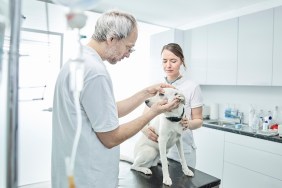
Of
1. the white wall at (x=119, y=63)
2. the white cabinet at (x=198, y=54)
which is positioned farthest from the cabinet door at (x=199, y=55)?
the white wall at (x=119, y=63)

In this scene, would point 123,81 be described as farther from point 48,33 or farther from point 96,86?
point 96,86

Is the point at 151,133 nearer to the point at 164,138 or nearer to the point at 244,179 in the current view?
the point at 164,138

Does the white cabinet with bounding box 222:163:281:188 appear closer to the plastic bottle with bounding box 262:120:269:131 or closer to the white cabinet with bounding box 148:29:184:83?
the plastic bottle with bounding box 262:120:269:131

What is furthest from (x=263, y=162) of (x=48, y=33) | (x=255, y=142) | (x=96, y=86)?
(x=48, y=33)

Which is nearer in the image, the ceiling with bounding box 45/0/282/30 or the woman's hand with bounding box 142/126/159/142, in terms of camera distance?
the woman's hand with bounding box 142/126/159/142

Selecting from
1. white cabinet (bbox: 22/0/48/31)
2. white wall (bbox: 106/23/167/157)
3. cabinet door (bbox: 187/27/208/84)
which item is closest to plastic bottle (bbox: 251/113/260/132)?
cabinet door (bbox: 187/27/208/84)

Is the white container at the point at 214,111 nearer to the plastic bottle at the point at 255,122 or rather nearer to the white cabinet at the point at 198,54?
the white cabinet at the point at 198,54

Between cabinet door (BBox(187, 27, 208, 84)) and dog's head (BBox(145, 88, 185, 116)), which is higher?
cabinet door (BBox(187, 27, 208, 84))

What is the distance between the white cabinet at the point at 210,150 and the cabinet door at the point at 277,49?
0.82 metres

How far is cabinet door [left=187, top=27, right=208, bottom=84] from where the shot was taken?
10.9ft

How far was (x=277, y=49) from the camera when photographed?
252 cm

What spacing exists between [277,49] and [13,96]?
8.78 feet

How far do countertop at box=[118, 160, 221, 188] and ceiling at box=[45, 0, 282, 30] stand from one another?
1.92 metres

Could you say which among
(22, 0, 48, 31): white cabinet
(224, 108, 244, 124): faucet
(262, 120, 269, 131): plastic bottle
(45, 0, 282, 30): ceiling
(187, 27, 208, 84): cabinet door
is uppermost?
(45, 0, 282, 30): ceiling
